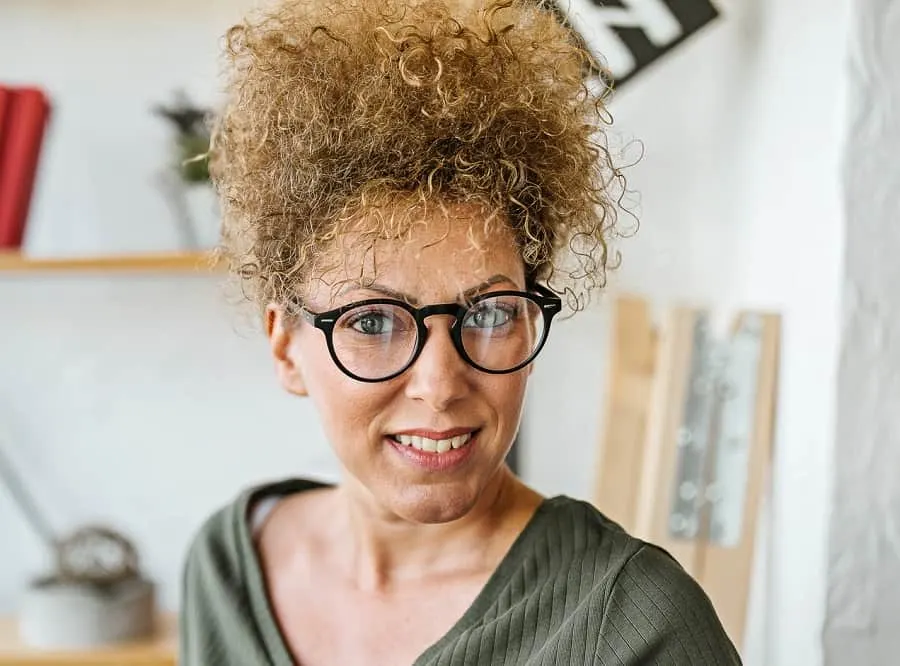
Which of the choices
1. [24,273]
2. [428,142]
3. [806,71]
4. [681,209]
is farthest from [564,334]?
[428,142]

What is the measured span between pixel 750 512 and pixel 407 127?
95 centimetres

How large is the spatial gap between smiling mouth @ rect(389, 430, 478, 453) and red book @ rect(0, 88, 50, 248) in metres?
1.17

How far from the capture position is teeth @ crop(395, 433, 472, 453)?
97 cm

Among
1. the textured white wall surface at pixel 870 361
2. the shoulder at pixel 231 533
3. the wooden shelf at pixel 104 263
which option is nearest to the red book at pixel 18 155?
the wooden shelf at pixel 104 263

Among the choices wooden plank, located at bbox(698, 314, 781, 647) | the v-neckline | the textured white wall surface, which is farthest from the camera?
wooden plank, located at bbox(698, 314, 781, 647)

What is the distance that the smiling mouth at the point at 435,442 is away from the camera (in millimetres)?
974

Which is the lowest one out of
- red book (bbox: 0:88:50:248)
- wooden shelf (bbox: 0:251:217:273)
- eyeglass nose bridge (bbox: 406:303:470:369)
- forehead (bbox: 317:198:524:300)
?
eyeglass nose bridge (bbox: 406:303:470:369)

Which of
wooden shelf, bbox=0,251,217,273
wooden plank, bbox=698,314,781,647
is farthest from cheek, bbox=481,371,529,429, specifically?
wooden shelf, bbox=0,251,217,273

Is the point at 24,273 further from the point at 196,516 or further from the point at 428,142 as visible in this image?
the point at 428,142

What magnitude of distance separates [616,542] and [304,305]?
14.4 inches

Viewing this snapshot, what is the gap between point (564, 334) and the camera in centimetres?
206

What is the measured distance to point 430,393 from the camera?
A: 3.10ft

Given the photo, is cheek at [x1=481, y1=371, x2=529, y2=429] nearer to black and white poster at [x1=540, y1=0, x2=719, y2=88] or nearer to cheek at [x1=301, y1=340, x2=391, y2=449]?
cheek at [x1=301, y1=340, x2=391, y2=449]

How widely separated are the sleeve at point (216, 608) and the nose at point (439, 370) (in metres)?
0.39
